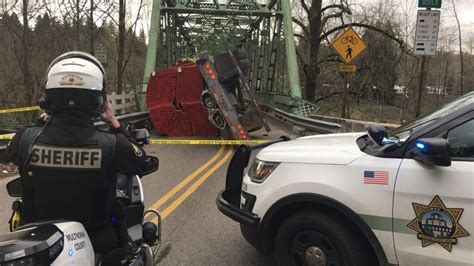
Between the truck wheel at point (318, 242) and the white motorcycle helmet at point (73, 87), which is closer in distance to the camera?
the white motorcycle helmet at point (73, 87)

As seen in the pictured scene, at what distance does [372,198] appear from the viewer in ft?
10.5

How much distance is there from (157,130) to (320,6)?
15311mm

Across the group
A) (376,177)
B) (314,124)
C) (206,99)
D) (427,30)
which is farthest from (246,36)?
(376,177)

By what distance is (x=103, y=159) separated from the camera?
2.56m

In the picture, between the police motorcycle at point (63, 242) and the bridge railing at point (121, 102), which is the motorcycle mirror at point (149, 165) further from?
the bridge railing at point (121, 102)

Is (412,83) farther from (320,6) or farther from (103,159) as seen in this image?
(103,159)

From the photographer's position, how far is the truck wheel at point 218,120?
12.1 meters

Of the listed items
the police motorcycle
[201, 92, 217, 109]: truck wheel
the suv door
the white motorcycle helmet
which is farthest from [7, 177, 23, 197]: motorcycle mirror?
[201, 92, 217, 109]: truck wheel

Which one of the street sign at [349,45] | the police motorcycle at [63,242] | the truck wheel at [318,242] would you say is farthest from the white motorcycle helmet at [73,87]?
the street sign at [349,45]

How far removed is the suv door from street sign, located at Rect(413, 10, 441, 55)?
783 cm

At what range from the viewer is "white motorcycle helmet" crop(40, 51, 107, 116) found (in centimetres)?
257

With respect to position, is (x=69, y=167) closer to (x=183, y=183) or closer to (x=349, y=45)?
(x=183, y=183)

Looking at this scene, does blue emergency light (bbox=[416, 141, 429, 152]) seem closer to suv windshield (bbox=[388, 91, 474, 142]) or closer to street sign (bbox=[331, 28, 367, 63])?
suv windshield (bbox=[388, 91, 474, 142])

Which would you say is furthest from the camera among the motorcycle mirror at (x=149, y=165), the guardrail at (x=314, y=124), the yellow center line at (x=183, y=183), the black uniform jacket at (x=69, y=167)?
the guardrail at (x=314, y=124)
